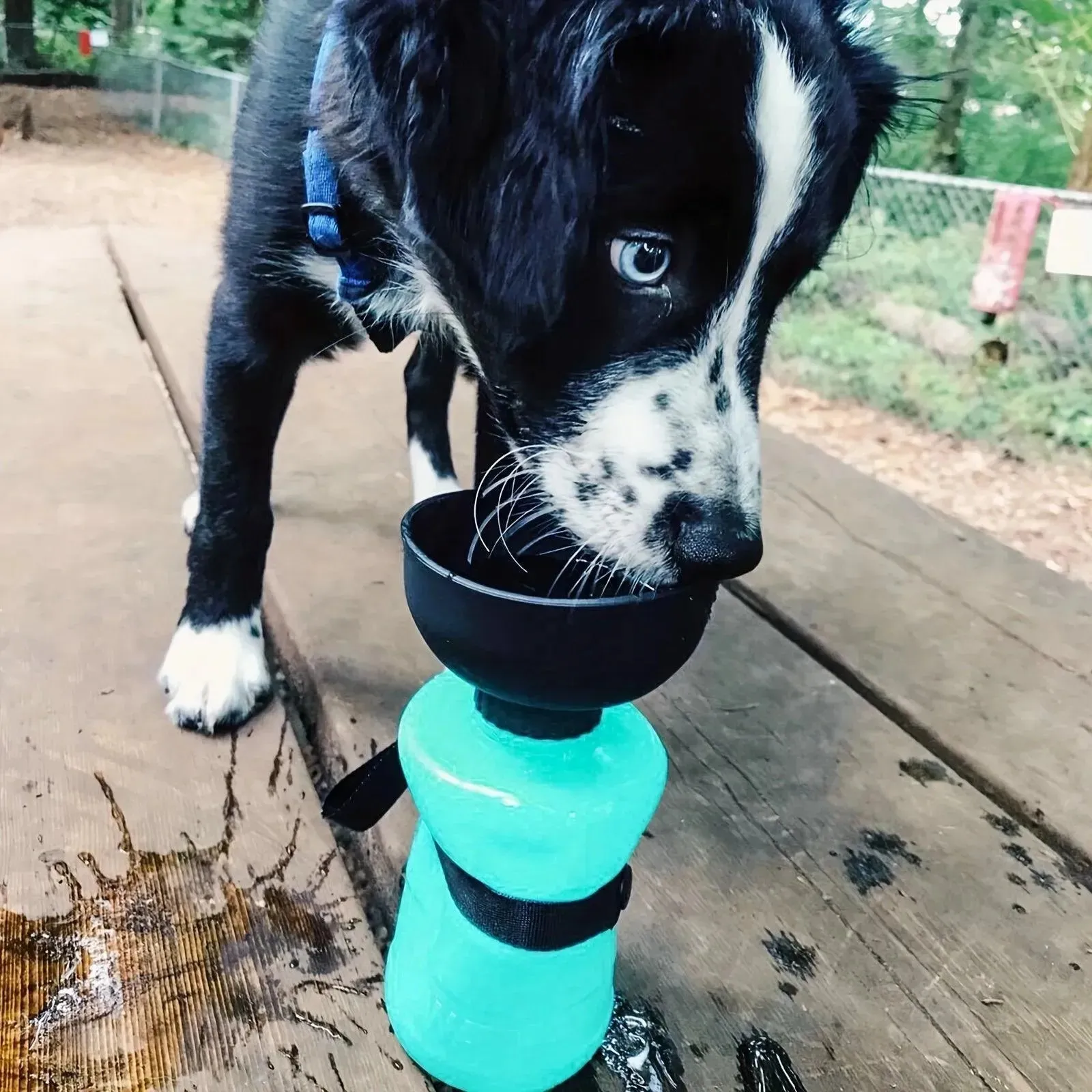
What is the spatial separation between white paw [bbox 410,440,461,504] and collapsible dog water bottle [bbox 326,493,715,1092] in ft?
2.96

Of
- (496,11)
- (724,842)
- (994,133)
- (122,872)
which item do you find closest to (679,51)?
(496,11)

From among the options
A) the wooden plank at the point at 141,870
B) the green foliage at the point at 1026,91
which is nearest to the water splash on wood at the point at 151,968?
the wooden plank at the point at 141,870

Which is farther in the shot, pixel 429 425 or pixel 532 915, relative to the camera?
pixel 429 425

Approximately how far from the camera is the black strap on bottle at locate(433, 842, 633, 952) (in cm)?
65

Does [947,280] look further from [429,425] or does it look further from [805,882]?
[805,882]

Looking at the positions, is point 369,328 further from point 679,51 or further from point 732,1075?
point 732,1075

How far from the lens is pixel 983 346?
3533 mm

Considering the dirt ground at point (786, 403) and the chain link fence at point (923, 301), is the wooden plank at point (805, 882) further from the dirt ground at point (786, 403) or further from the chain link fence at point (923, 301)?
the chain link fence at point (923, 301)

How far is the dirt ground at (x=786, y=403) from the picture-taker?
113 inches

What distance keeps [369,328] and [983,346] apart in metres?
2.95

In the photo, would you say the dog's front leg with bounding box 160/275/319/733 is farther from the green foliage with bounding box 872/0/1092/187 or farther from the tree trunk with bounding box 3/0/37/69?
the tree trunk with bounding box 3/0/37/69

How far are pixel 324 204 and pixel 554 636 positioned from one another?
628 mm

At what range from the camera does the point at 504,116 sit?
74 cm

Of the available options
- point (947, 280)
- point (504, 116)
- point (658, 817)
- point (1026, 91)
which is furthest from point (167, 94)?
point (658, 817)
